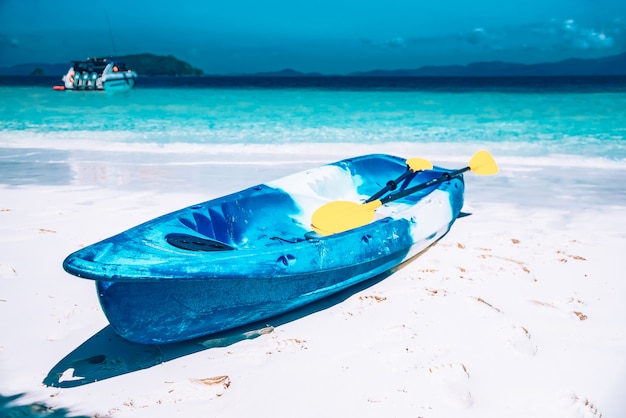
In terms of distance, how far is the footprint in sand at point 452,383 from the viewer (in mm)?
2584

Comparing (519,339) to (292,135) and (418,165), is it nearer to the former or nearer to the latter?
(418,165)

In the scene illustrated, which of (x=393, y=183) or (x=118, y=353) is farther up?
(x=393, y=183)

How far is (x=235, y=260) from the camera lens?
2783 millimetres

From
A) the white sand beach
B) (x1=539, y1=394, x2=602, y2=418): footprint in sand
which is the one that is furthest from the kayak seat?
(x1=539, y1=394, x2=602, y2=418): footprint in sand

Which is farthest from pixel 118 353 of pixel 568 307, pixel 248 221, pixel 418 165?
pixel 418 165

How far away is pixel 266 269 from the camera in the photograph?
9.47 feet

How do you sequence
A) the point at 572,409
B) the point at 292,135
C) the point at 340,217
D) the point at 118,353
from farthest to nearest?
the point at 292,135 → the point at 340,217 → the point at 118,353 → the point at 572,409

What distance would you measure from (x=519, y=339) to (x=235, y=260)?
1633mm

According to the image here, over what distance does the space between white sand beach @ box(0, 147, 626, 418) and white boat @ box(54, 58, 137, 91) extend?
36.5m

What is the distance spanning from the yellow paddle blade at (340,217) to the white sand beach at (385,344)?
1.51 feet

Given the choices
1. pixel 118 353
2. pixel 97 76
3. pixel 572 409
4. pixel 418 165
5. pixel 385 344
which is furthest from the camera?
pixel 97 76

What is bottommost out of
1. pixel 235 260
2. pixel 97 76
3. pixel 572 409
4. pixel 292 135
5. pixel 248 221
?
pixel 572 409

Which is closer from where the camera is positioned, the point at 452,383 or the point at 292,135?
the point at 452,383

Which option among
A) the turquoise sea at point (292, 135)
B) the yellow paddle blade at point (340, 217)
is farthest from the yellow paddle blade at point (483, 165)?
the turquoise sea at point (292, 135)
